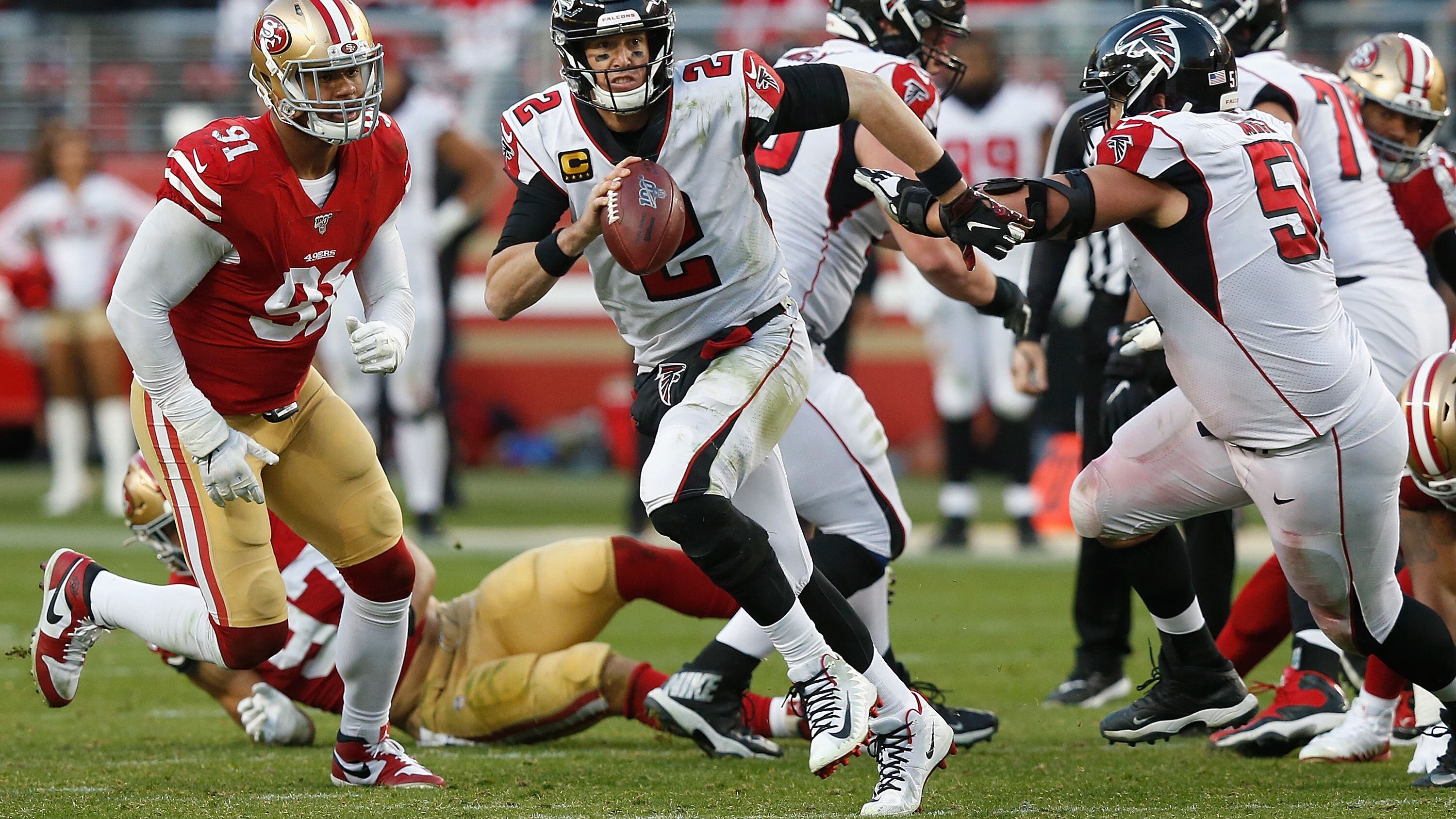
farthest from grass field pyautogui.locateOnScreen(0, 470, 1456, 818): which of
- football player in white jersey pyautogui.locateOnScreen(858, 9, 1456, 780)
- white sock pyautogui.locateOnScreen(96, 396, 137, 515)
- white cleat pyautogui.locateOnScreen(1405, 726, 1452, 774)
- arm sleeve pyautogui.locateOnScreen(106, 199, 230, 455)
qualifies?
white sock pyautogui.locateOnScreen(96, 396, 137, 515)

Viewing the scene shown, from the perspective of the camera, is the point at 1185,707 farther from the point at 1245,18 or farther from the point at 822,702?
the point at 1245,18

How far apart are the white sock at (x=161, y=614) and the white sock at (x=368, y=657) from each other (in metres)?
0.30

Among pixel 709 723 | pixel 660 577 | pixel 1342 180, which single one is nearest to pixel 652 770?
pixel 709 723

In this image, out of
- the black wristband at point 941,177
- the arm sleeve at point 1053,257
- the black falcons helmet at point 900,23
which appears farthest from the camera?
the arm sleeve at point 1053,257

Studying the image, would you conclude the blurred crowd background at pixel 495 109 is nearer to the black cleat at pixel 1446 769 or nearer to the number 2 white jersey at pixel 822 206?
the number 2 white jersey at pixel 822 206

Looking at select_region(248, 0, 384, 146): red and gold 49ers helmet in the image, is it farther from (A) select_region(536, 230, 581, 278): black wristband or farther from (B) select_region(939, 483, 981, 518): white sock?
(B) select_region(939, 483, 981, 518): white sock

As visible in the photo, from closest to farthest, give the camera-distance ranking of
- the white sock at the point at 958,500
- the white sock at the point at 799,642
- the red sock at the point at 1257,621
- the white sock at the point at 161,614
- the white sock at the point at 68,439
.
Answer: the white sock at the point at 799,642
the white sock at the point at 161,614
the red sock at the point at 1257,621
the white sock at the point at 958,500
the white sock at the point at 68,439

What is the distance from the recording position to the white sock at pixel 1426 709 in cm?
452

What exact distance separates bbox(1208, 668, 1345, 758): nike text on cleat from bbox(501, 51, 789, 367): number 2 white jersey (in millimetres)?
1700

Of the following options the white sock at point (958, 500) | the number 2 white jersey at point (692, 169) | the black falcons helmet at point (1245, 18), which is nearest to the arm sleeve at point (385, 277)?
the number 2 white jersey at point (692, 169)

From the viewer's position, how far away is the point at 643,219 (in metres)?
3.66

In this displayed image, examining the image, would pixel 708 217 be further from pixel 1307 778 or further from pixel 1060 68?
pixel 1060 68

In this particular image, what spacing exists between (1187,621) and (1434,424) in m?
0.73

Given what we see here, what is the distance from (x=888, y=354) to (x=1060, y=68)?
2563 millimetres
